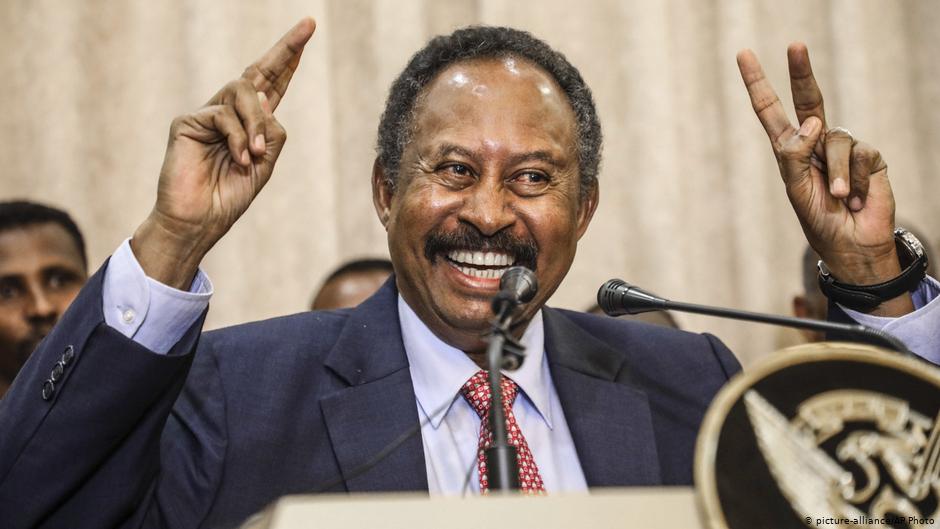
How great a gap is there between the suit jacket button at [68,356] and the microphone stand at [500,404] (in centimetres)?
62

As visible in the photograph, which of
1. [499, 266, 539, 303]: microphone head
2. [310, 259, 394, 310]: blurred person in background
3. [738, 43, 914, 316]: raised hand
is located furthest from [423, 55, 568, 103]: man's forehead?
[310, 259, 394, 310]: blurred person in background

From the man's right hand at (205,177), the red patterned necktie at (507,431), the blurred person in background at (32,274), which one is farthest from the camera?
the blurred person in background at (32,274)

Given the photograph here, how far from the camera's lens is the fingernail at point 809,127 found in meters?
2.14

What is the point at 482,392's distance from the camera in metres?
2.15

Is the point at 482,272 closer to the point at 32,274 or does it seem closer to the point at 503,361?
the point at 503,361

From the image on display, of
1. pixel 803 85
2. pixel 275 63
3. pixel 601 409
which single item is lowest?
pixel 601 409

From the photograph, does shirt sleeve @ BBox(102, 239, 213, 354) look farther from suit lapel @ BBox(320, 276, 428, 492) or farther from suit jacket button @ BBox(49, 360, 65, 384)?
suit lapel @ BBox(320, 276, 428, 492)

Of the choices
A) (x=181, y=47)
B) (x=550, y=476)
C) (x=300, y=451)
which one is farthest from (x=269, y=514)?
(x=181, y=47)

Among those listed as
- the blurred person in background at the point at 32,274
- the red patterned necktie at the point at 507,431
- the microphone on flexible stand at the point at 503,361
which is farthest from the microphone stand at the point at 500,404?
the blurred person in background at the point at 32,274

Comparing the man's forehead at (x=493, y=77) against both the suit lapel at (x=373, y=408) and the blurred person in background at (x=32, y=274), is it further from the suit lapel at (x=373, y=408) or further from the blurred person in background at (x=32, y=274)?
the blurred person in background at (x=32, y=274)

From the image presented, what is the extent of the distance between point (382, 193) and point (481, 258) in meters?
0.34

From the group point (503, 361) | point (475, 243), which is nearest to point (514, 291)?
point (503, 361)

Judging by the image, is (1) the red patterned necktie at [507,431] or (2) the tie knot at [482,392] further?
(2) the tie knot at [482,392]

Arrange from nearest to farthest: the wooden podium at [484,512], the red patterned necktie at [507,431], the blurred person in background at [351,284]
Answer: the wooden podium at [484,512] → the red patterned necktie at [507,431] → the blurred person in background at [351,284]
